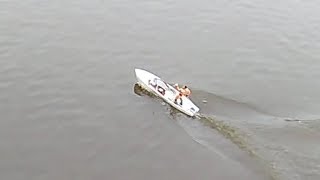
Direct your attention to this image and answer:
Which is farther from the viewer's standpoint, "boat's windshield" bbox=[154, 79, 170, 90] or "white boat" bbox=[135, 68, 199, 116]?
"boat's windshield" bbox=[154, 79, 170, 90]

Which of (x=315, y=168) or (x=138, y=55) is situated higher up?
(x=138, y=55)

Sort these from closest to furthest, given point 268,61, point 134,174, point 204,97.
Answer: point 134,174
point 204,97
point 268,61

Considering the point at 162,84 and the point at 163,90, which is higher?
the point at 162,84

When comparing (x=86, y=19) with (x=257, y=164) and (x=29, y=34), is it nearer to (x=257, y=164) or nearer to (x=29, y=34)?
(x=29, y=34)

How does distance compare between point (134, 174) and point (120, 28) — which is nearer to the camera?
point (134, 174)

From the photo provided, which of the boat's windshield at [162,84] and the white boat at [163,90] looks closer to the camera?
the white boat at [163,90]

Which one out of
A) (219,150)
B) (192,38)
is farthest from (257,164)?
(192,38)

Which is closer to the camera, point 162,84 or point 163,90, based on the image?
point 162,84

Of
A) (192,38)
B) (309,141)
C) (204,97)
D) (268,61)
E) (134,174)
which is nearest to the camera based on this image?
(134,174)
